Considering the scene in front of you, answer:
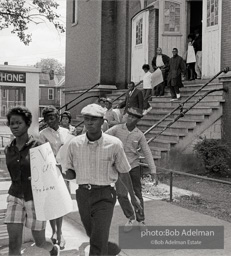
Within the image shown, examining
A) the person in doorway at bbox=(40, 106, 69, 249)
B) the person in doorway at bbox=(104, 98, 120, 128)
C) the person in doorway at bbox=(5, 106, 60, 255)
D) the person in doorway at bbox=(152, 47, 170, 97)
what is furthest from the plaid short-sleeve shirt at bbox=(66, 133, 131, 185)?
the person in doorway at bbox=(152, 47, 170, 97)

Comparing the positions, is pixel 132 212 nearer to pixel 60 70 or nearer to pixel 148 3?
pixel 148 3

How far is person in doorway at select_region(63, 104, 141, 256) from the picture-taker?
397 centimetres

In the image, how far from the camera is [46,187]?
13.3 feet

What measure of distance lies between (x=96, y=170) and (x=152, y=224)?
9.43ft

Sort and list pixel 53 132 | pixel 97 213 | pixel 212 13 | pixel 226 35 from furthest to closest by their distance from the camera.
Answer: pixel 212 13, pixel 226 35, pixel 53 132, pixel 97 213

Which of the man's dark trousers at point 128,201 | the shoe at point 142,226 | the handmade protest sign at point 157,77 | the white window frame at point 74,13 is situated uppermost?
the white window frame at point 74,13

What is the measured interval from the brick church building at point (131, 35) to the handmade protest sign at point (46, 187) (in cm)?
926

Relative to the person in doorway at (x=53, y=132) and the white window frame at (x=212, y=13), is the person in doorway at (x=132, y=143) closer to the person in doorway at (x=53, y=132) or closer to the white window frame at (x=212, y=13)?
the person in doorway at (x=53, y=132)

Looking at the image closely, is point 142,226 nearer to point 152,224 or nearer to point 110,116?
point 152,224

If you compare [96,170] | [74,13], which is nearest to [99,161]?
[96,170]

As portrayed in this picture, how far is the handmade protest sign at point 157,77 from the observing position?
13.6 m

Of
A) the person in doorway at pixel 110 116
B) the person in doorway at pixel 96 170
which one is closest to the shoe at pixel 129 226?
the person in doorway at pixel 96 170

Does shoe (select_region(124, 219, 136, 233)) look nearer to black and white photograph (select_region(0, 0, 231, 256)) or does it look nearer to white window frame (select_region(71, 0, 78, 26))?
black and white photograph (select_region(0, 0, 231, 256))

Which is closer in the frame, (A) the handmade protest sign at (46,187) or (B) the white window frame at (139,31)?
(A) the handmade protest sign at (46,187)
